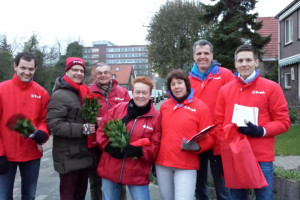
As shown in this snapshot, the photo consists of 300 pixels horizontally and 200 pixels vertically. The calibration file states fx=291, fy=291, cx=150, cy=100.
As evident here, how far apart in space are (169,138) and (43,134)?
152 centimetres

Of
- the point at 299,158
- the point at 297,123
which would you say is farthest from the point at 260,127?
the point at 297,123

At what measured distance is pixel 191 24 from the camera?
28406mm

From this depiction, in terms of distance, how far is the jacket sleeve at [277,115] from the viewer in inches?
118

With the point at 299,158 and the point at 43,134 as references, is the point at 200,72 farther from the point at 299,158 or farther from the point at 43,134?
the point at 299,158

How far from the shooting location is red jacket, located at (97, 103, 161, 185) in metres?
3.24

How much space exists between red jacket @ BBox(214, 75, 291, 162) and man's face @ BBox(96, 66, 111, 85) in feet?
6.00

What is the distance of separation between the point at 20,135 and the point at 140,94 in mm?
1557

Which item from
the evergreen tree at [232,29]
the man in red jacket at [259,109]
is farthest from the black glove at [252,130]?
the evergreen tree at [232,29]

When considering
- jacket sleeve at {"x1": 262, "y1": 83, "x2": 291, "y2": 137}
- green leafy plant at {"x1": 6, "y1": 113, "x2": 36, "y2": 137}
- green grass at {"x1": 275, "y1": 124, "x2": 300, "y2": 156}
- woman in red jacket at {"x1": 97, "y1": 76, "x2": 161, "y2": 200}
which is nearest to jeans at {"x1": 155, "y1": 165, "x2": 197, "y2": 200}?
woman in red jacket at {"x1": 97, "y1": 76, "x2": 161, "y2": 200}

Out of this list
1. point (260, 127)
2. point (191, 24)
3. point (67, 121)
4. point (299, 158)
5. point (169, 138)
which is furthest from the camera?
point (191, 24)

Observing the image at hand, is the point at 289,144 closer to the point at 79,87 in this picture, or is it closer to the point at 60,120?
the point at 79,87

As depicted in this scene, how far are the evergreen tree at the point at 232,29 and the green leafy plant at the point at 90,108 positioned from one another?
1075 cm

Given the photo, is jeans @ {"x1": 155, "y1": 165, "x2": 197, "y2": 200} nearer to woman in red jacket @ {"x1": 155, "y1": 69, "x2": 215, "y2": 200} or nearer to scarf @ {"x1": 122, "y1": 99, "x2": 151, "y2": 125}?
woman in red jacket @ {"x1": 155, "y1": 69, "x2": 215, "y2": 200}

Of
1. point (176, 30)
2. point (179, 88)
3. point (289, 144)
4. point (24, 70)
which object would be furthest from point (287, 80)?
point (24, 70)
